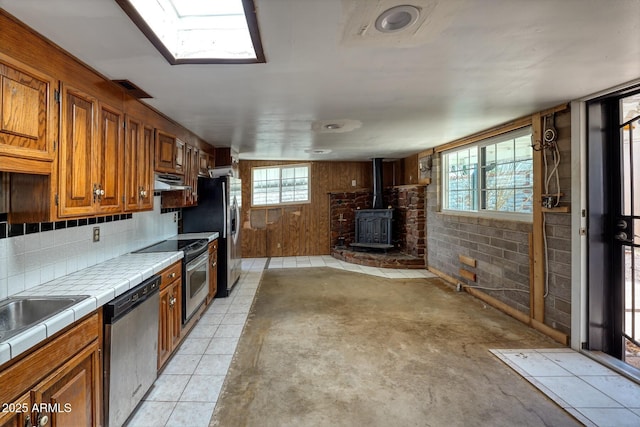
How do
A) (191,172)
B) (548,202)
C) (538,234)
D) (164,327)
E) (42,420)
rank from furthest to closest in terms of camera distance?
(191,172)
(538,234)
(548,202)
(164,327)
(42,420)

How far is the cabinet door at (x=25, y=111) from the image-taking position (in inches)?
52.7

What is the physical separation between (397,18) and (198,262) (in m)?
2.79

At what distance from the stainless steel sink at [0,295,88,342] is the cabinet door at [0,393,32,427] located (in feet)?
1.41

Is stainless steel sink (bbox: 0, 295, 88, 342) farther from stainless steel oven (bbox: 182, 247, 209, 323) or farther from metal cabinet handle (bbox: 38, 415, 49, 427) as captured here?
stainless steel oven (bbox: 182, 247, 209, 323)

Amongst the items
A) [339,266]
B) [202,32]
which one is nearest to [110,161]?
[202,32]

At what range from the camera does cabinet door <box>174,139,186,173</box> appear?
327 centimetres

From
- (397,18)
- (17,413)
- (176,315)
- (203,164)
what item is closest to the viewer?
(17,413)

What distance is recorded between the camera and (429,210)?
217 inches

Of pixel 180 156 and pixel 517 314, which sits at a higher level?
pixel 180 156

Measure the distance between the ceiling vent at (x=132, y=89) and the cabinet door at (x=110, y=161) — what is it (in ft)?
0.64

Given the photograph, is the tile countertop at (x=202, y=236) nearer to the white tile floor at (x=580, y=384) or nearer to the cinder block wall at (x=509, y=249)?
the white tile floor at (x=580, y=384)

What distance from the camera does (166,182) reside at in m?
2.98

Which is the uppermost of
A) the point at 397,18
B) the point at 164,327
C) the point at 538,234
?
the point at 397,18

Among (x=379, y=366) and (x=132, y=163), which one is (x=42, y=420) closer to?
(x=132, y=163)
